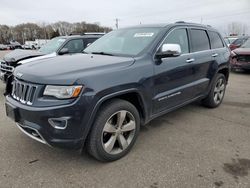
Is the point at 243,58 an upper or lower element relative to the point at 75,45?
lower

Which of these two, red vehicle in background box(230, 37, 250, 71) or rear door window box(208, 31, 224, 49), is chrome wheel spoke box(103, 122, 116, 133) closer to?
rear door window box(208, 31, 224, 49)

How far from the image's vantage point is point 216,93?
5.12m

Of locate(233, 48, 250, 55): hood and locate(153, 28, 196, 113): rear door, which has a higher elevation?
locate(233, 48, 250, 55): hood

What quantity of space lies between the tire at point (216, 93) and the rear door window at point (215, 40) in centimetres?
64

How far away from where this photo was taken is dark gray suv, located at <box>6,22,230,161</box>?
2.46m

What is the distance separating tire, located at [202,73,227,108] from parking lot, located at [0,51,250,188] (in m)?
Result: 0.87

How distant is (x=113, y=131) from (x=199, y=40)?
106 inches

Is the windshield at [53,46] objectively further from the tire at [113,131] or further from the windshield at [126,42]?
the tire at [113,131]

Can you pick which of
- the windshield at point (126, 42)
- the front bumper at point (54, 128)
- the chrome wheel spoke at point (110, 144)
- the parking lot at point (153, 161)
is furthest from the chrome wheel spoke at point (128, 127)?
the windshield at point (126, 42)

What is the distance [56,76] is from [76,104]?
0.39m

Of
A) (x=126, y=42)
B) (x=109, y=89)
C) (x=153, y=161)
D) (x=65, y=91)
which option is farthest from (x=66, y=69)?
(x=153, y=161)

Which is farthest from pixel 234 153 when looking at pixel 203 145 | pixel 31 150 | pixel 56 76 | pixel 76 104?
pixel 31 150

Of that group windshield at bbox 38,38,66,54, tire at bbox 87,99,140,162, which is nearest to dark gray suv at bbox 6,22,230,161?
tire at bbox 87,99,140,162

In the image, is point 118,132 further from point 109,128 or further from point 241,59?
point 241,59
